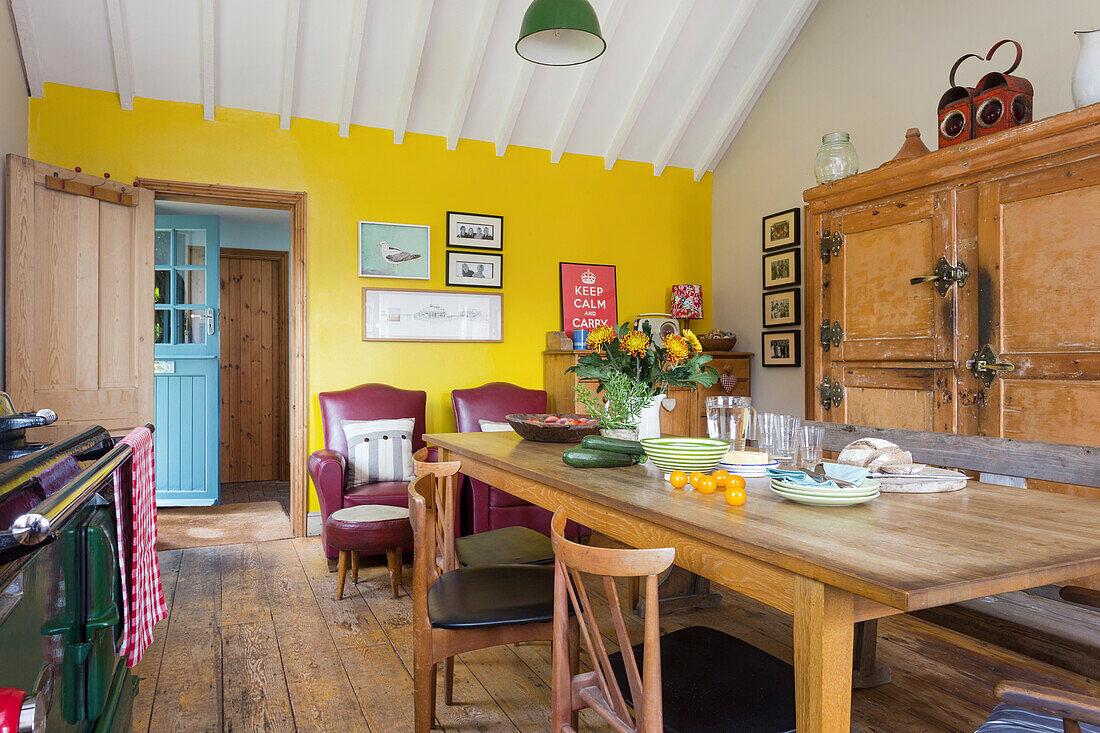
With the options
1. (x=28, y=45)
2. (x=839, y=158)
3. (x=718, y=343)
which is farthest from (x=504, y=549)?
(x=28, y=45)

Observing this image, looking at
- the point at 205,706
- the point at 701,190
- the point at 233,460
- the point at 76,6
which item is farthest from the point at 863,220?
the point at 233,460

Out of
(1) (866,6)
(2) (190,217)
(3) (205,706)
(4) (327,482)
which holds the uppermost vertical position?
(1) (866,6)

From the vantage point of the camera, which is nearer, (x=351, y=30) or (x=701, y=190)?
(x=351, y=30)

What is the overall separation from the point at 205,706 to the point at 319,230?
305 cm

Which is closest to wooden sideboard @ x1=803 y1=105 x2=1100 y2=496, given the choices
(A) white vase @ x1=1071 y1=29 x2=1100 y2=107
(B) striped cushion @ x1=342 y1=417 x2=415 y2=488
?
(A) white vase @ x1=1071 y1=29 x2=1100 y2=107

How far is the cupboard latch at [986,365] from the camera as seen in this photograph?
112 inches

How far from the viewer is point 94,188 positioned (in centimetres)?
374

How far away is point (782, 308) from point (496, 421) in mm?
2151

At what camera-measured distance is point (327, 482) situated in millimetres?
3648

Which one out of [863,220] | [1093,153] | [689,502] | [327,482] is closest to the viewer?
[689,502]

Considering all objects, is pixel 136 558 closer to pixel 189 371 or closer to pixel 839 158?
pixel 839 158

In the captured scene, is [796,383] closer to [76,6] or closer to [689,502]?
[689,502]

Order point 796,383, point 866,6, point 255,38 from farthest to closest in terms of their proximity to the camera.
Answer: point 796,383 → point 866,6 → point 255,38

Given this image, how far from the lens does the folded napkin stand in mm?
1449
